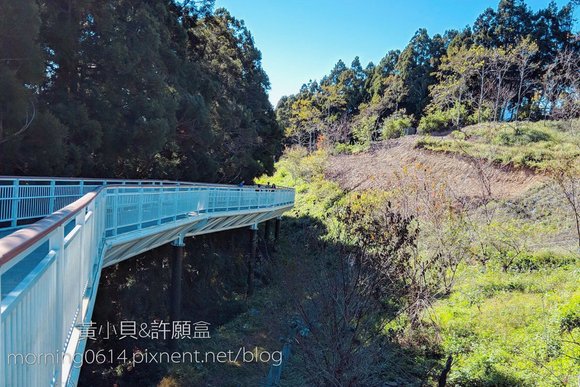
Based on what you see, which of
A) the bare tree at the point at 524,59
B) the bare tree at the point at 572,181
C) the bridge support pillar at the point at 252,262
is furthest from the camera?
the bare tree at the point at 524,59

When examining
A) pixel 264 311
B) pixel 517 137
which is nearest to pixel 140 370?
pixel 264 311

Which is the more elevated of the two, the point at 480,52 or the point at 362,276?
the point at 480,52

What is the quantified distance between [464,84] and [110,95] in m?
33.5

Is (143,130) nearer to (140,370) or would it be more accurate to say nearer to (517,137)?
(140,370)

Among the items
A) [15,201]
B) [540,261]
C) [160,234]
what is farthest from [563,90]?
[15,201]

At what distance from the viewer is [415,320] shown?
31.6ft

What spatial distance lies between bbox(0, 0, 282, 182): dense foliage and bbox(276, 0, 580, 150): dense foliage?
21860 mm

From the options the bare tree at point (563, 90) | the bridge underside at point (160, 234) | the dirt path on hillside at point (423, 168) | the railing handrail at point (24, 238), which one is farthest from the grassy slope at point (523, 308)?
the bare tree at point (563, 90)

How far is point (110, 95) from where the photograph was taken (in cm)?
1262

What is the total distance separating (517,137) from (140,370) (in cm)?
2686

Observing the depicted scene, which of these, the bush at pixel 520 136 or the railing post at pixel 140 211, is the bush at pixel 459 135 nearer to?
the bush at pixel 520 136

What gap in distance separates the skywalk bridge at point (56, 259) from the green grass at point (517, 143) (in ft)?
69.5

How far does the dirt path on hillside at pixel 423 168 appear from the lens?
71.4ft

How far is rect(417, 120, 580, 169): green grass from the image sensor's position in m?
22.3
